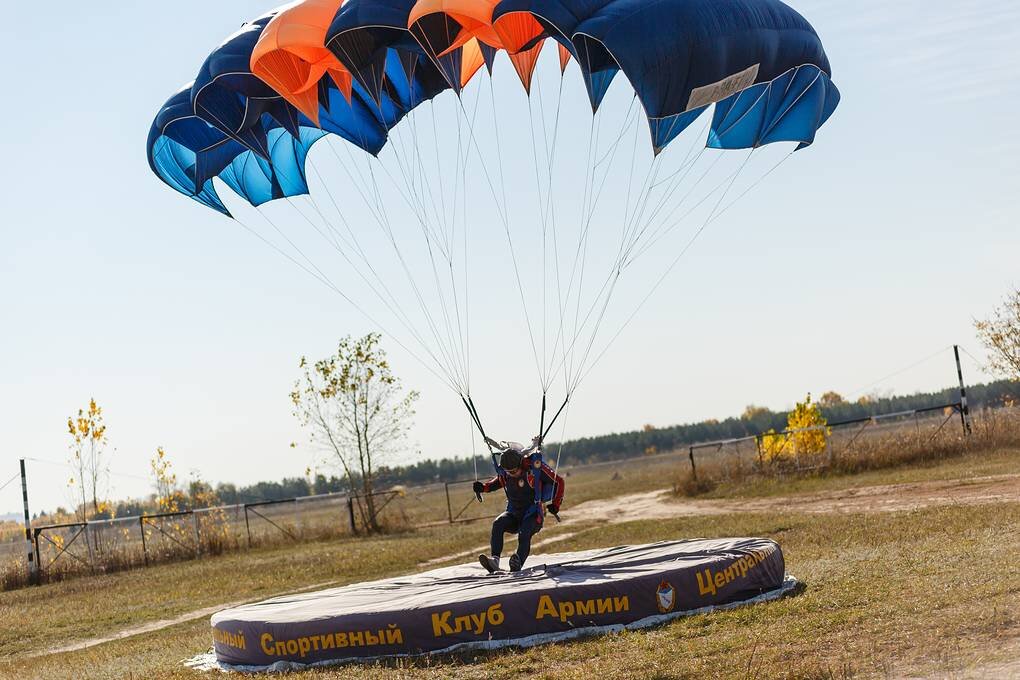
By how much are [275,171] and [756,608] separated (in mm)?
8999

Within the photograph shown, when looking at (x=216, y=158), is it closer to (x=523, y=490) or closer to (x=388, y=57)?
(x=388, y=57)

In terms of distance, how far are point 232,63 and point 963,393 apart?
21363 mm

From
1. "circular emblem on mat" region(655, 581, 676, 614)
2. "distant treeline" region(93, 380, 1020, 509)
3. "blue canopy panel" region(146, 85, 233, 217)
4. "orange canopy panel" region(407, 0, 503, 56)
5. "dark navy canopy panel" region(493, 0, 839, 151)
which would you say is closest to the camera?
"circular emblem on mat" region(655, 581, 676, 614)

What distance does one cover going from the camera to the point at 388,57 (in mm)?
13008

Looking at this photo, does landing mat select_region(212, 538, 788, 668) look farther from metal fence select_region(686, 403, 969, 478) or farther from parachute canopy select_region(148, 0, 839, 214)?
metal fence select_region(686, 403, 969, 478)

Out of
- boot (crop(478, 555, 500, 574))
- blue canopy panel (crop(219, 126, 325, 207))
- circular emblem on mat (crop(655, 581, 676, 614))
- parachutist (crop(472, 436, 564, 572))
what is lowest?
circular emblem on mat (crop(655, 581, 676, 614))

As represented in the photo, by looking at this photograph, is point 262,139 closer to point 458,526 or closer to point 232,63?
point 232,63

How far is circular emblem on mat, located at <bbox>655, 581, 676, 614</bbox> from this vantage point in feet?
29.0

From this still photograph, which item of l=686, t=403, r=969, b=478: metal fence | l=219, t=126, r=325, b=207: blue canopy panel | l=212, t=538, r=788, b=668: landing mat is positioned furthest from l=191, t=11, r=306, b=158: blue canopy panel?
l=686, t=403, r=969, b=478: metal fence

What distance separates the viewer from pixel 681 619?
874cm

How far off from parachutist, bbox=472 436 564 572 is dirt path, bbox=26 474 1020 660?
6.85m

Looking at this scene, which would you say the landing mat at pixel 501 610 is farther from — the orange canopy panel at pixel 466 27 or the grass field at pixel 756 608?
the orange canopy panel at pixel 466 27

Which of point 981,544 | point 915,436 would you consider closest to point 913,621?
point 981,544

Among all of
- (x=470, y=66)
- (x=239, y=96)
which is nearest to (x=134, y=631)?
(x=239, y=96)
